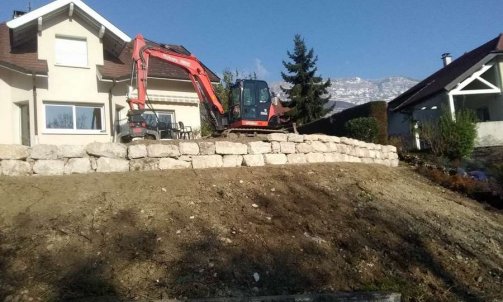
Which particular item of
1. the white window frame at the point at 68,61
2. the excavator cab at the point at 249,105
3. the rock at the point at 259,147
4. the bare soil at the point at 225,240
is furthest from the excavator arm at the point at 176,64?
the bare soil at the point at 225,240

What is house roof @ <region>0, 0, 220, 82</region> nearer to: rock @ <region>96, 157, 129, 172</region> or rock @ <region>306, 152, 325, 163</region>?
rock @ <region>96, 157, 129, 172</region>

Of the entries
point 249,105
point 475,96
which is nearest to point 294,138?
point 249,105

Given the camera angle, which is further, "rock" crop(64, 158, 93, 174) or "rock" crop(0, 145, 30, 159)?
"rock" crop(64, 158, 93, 174)

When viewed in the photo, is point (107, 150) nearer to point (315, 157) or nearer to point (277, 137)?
point (277, 137)

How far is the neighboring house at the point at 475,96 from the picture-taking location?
2209 cm

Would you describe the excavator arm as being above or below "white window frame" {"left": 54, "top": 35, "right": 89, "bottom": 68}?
below

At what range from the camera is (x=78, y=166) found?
31.8 feet

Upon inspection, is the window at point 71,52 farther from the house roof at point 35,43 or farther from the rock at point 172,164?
the rock at point 172,164

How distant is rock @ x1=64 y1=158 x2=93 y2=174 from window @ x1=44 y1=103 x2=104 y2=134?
28.0 feet

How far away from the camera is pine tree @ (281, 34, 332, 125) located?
3450 cm

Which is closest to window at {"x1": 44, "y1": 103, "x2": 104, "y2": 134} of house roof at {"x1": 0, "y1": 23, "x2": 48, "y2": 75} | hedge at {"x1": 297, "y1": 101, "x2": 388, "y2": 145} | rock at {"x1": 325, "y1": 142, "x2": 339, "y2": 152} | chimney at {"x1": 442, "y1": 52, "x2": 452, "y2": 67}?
house roof at {"x1": 0, "y1": 23, "x2": 48, "y2": 75}

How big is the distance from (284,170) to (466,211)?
446 cm

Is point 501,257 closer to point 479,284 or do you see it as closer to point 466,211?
point 479,284

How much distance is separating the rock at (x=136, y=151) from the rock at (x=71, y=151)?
918 millimetres
